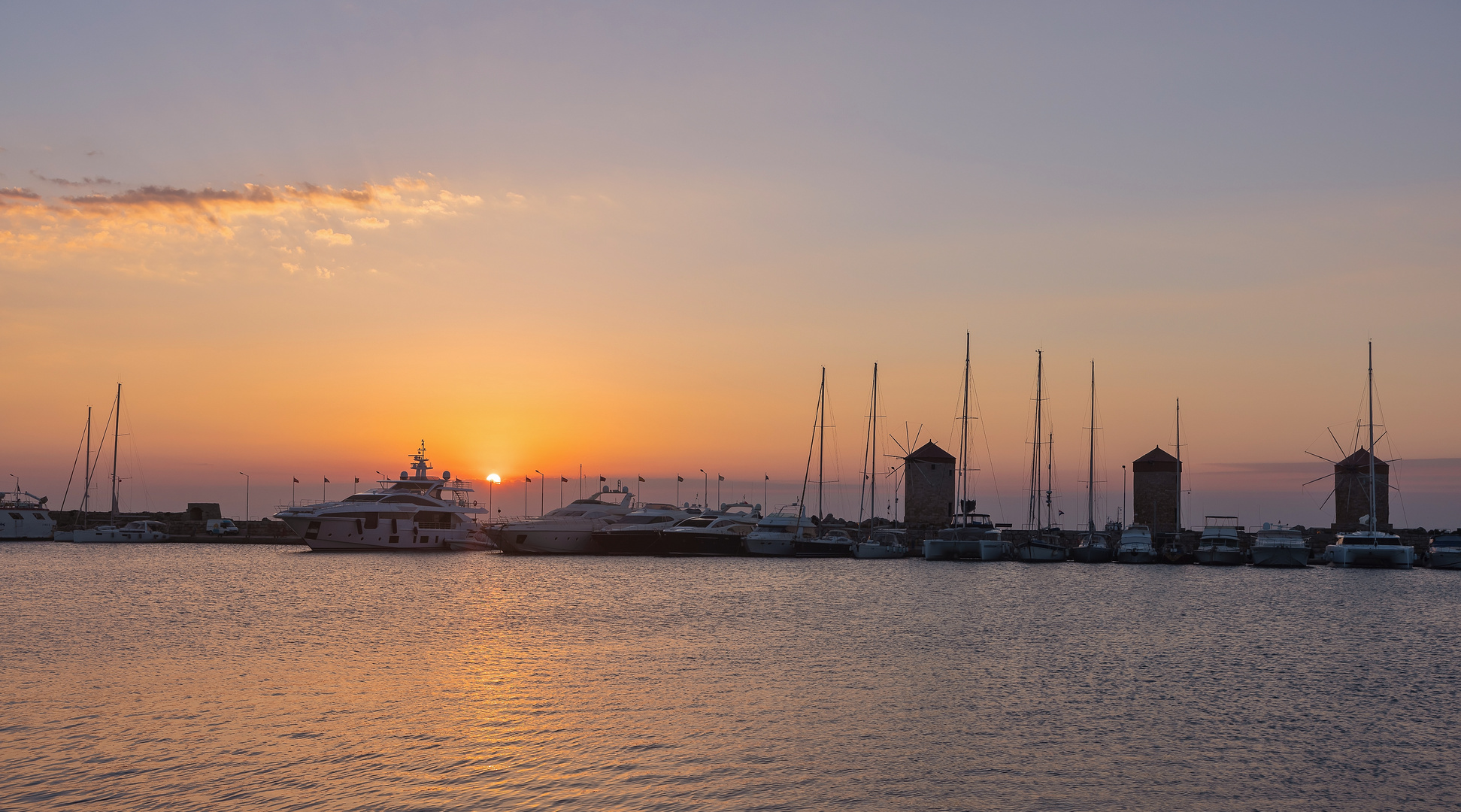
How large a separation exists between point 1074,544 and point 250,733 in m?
91.6

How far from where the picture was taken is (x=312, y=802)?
15672mm

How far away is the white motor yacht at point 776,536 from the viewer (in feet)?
287

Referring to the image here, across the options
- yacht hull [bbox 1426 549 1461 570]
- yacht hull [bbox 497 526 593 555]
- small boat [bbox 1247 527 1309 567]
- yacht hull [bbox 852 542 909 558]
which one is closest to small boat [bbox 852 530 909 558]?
yacht hull [bbox 852 542 909 558]

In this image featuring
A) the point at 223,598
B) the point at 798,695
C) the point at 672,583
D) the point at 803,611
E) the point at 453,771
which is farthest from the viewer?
the point at 672,583

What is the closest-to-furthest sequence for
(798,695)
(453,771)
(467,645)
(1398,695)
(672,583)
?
(453,771) → (798,695) → (1398,695) → (467,645) → (672,583)

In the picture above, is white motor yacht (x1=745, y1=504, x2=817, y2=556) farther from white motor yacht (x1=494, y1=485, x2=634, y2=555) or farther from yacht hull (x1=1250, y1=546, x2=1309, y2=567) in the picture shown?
yacht hull (x1=1250, y1=546, x2=1309, y2=567)

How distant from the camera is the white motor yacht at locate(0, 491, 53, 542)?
112 meters

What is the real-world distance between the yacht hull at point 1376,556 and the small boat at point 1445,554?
5526mm

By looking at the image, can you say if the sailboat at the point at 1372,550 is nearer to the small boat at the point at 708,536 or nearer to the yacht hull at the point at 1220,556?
the yacht hull at the point at 1220,556

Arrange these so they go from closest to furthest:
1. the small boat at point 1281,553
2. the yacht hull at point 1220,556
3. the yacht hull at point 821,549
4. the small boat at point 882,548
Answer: the small boat at point 1281,553 < the yacht hull at point 1220,556 < the yacht hull at point 821,549 < the small boat at point 882,548

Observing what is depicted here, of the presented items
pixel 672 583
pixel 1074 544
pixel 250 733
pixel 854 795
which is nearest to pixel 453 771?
pixel 250 733

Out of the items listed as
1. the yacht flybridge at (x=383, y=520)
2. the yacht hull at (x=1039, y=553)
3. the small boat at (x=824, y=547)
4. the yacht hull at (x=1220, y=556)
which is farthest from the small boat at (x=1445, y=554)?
the yacht flybridge at (x=383, y=520)

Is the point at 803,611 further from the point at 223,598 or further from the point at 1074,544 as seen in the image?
the point at 1074,544

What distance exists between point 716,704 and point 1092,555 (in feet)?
224
